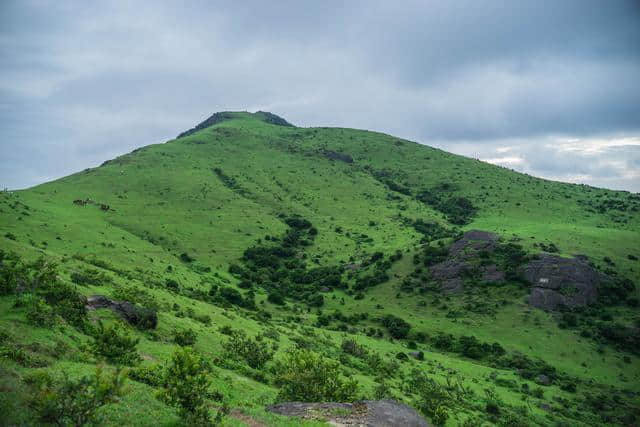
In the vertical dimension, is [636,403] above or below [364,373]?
below

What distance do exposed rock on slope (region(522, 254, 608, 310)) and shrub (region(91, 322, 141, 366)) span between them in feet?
213

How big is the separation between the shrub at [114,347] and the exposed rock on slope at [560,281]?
213 feet

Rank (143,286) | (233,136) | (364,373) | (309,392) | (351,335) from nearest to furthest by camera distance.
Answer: (309,392) → (364,373) → (143,286) → (351,335) → (233,136)

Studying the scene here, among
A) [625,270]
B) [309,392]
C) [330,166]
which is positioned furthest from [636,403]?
[330,166]

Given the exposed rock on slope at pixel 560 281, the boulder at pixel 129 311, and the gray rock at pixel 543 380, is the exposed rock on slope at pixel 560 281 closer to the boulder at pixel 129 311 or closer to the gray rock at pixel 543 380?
the gray rock at pixel 543 380

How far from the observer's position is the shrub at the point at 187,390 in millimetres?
13641

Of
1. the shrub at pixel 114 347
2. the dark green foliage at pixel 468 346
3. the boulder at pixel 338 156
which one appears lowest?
the dark green foliage at pixel 468 346

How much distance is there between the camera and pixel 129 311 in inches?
1081

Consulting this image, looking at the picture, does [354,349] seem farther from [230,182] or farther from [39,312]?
[230,182]

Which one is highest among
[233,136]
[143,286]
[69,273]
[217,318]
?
[233,136]

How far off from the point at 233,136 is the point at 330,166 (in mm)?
50565

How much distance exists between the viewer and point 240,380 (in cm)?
2506

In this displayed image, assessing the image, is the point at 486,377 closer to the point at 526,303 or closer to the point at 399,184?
the point at 526,303

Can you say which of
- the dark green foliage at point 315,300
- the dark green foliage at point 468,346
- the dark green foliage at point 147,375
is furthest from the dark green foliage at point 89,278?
the dark green foliage at point 468,346
